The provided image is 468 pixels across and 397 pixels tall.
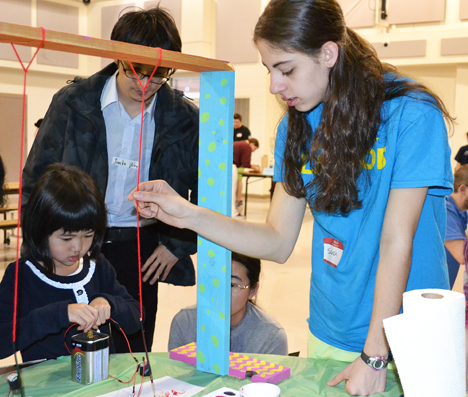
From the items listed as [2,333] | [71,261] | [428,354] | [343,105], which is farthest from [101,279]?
[428,354]

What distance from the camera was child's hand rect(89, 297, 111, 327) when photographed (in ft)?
4.23

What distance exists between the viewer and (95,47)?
0.94 meters

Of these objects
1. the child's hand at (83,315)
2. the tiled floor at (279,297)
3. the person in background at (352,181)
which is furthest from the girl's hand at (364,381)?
the tiled floor at (279,297)

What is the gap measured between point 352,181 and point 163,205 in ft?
1.32

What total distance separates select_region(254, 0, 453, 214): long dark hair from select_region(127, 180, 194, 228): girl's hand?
0.30 metres

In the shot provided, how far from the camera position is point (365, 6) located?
8641 mm

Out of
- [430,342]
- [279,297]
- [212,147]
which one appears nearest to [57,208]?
[212,147]

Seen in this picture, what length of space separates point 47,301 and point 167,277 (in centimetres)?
50

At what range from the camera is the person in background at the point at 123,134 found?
1475mm

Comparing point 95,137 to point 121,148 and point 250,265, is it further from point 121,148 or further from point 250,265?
point 250,265

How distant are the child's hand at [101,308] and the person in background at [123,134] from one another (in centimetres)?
30

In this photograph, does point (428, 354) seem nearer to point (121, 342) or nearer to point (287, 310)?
point (121, 342)

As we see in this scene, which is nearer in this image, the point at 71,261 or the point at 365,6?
the point at 71,261

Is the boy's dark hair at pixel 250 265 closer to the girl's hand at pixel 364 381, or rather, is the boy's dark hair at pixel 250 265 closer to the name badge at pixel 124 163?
the name badge at pixel 124 163
